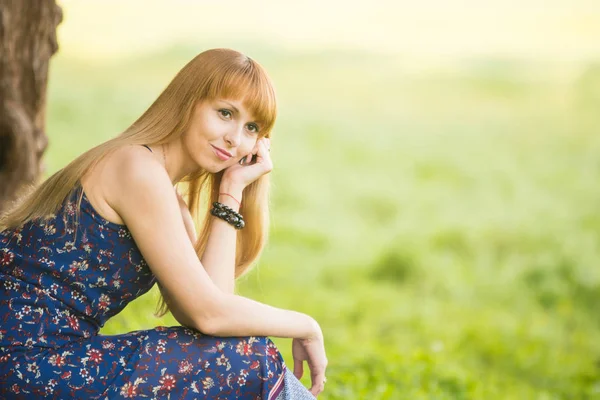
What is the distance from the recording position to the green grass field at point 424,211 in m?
5.83

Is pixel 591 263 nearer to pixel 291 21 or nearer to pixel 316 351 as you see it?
pixel 291 21

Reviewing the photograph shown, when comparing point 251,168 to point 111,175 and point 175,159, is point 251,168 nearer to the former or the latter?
point 175,159

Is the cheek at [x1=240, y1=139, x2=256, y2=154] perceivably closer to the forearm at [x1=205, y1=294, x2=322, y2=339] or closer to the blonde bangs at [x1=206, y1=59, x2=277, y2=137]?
the blonde bangs at [x1=206, y1=59, x2=277, y2=137]

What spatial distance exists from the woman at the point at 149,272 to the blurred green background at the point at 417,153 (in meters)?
3.18

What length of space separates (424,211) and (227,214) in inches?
262

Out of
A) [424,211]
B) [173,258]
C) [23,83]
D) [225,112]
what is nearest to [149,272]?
[173,258]

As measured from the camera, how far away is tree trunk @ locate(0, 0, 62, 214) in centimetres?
366

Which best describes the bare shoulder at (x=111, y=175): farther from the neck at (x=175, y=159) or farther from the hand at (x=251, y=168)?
the hand at (x=251, y=168)

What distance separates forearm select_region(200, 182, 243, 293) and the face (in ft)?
0.56

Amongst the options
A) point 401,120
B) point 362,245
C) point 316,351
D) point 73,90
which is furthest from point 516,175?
point 316,351

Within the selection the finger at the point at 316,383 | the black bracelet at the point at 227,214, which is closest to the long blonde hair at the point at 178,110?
the black bracelet at the point at 227,214

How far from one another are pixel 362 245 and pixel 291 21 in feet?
14.3

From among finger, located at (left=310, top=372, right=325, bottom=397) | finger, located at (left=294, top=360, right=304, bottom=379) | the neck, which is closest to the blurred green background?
finger, located at (left=294, top=360, right=304, bottom=379)

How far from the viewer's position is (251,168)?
264cm
